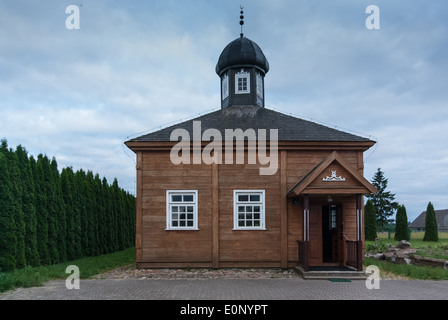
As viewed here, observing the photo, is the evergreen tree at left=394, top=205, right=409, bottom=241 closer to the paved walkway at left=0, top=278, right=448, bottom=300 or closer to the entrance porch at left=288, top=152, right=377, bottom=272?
the entrance porch at left=288, top=152, right=377, bottom=272

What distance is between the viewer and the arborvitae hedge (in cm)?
1245

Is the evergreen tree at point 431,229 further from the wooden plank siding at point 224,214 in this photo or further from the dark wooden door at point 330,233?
the wooden plank siding at point 224,214

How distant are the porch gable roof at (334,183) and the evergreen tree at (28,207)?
8.75 meters

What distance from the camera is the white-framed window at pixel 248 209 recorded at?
12.7 metres

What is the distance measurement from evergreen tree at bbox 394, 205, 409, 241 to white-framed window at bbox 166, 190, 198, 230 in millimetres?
23140

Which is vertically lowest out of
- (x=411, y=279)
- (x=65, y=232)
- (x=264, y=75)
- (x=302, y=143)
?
(x=411, y=279)

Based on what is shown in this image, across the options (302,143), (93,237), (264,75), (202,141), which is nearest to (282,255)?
(302,143)

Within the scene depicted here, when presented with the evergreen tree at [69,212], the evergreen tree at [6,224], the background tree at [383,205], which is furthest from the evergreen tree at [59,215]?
the background tree at [383,205]

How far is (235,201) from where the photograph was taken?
12.7 m

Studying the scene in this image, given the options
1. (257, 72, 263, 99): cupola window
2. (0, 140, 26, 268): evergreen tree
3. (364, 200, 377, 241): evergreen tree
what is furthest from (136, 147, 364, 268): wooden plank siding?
(364, 200, 377, 241): evergreen tree

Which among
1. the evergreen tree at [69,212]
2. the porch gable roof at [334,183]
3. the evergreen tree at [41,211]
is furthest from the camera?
the evergreen tree at [69,212]
